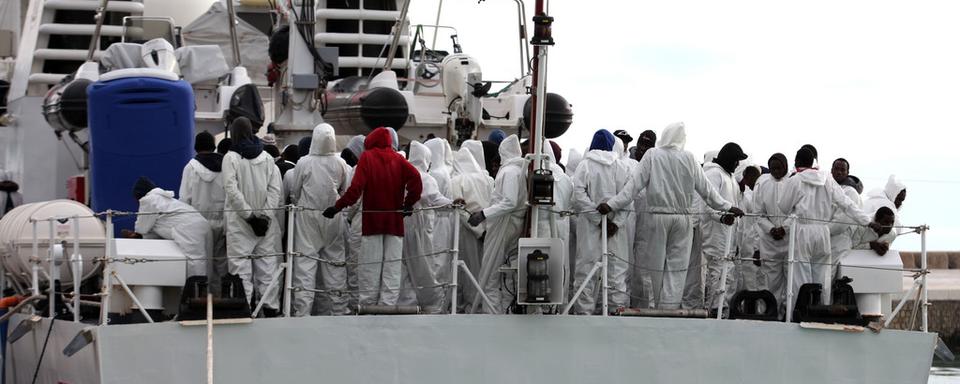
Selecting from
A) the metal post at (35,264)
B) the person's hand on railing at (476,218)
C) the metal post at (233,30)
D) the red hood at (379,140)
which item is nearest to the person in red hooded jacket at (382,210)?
the red hood at (379,140)

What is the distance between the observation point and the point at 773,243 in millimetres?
12938

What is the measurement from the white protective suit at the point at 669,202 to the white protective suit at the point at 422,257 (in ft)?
4.90

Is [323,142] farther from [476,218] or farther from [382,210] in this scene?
[476,218]

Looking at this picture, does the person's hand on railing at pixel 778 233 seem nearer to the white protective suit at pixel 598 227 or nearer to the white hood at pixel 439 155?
the white protective suit at pixel 598 227

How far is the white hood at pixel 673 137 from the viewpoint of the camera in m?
12.3

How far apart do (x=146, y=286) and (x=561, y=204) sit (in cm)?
333

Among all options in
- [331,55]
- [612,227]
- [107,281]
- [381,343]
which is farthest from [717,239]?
[331,55]

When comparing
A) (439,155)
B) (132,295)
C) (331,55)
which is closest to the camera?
(132,295)

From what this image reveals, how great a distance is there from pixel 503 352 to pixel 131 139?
4.67 m

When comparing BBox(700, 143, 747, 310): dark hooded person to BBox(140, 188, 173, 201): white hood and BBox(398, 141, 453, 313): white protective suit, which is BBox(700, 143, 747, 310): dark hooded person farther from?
BBox(140, 188, 173, 201): white hood

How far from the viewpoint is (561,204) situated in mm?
12453

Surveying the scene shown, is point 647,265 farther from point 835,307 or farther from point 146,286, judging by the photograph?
point 146,286

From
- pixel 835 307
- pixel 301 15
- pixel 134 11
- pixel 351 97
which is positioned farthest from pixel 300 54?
pixel 835 307

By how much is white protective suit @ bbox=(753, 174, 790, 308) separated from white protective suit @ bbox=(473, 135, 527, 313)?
2180 mm
